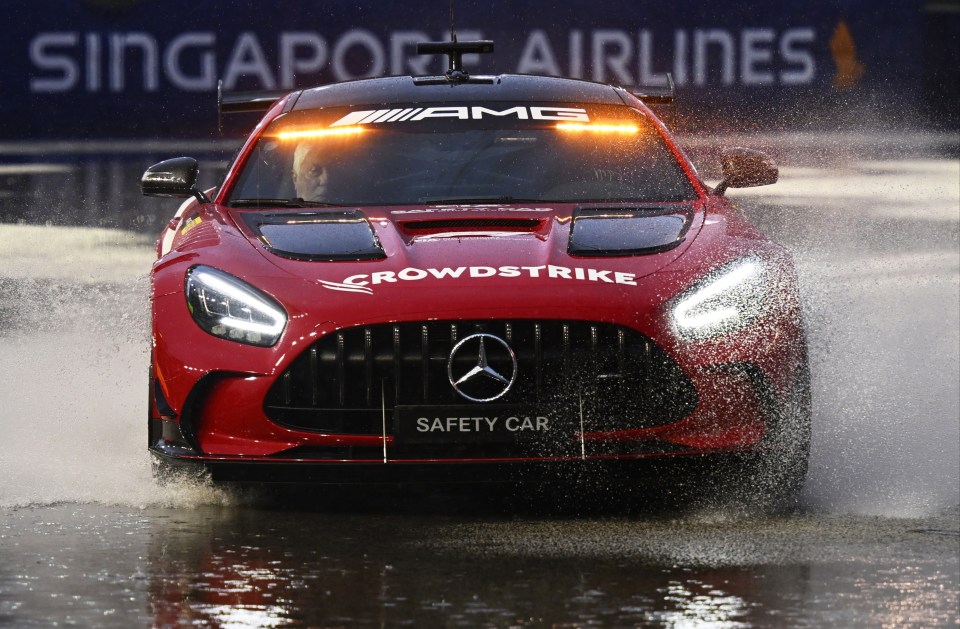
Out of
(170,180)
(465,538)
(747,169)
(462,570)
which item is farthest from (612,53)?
(462,570)

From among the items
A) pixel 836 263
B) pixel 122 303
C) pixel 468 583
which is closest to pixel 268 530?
pixel 468 583

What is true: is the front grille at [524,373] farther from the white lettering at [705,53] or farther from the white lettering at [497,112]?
the white lettering at [705,53]

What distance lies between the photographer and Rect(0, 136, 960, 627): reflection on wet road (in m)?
4.96

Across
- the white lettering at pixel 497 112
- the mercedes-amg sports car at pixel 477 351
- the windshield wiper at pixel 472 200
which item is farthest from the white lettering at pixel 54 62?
the mercedes-amg sports car at pixel 477 351

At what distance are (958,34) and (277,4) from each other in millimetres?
6266

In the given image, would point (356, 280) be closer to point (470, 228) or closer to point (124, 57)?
point (470, 228)

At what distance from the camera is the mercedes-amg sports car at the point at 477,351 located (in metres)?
6.03

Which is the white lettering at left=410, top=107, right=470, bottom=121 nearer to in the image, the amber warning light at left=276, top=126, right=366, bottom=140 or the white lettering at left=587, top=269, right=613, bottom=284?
the amber warning light at left=276, top=126, right=366, bottom=140

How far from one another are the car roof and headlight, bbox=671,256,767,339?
190 cm

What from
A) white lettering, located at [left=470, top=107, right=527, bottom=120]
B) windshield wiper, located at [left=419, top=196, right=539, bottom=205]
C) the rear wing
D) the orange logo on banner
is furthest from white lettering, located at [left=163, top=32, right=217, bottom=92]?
windshield wiper, located at [left=419, top=196, right=539, bottom=205]

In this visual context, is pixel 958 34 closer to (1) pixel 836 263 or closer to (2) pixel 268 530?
(1) pixel 836 263

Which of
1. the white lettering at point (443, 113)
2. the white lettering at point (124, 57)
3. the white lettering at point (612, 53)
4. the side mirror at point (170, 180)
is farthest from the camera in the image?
the white lettering at point (124, 57)

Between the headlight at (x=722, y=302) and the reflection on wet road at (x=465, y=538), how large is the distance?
55 cm

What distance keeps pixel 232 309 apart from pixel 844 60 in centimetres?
1387
